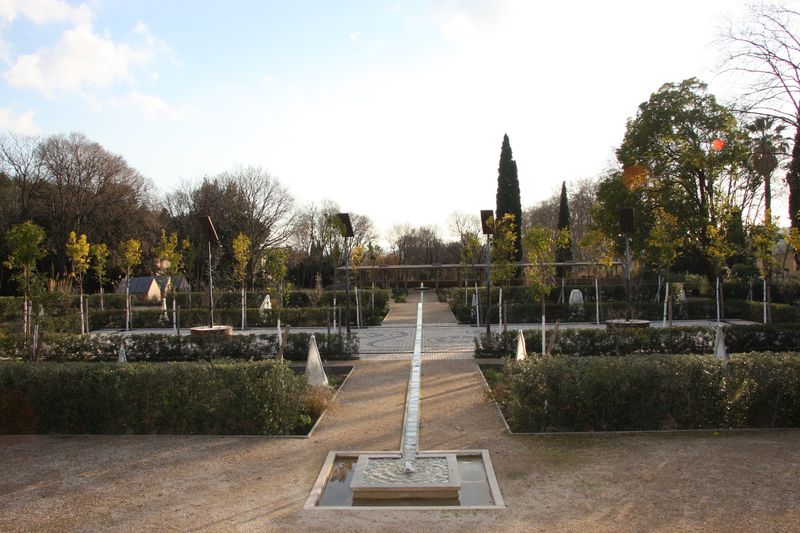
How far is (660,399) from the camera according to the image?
7539 millimetres

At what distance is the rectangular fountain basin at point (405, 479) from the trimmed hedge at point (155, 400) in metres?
1.96

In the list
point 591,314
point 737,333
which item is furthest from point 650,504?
point 591,314

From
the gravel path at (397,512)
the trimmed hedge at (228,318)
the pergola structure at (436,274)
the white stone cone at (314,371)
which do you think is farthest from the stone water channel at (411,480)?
the pergola structure at (436,274)

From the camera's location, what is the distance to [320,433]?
25.2 feet

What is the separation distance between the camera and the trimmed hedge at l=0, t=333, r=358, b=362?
12805mm

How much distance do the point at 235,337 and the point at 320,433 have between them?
629cm

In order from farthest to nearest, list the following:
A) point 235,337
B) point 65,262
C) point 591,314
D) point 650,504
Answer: point 65,262, point 591,314, point 235,337, point 650,504

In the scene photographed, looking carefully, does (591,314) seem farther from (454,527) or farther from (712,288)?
(454,527)

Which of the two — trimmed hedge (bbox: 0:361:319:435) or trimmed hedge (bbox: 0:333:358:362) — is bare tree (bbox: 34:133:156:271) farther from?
trimmed hedge (bbox: 0:361:319:435)

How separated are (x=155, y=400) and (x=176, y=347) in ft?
19.1

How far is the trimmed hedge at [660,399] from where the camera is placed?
24.7ft

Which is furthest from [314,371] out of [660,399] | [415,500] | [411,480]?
[660,399]

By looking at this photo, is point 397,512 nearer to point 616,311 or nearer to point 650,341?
point 650,341

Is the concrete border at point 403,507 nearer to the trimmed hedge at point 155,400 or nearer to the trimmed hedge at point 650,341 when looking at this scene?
the trimmed hedge at point 155,400
